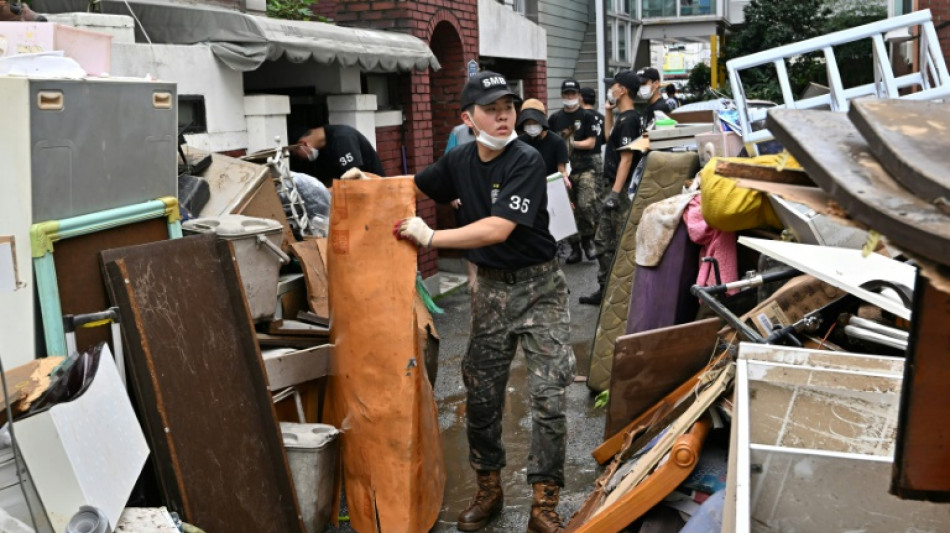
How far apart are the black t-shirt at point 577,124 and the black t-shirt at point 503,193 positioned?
21.2ft

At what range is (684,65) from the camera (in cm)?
5528

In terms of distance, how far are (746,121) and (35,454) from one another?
14.4 feet

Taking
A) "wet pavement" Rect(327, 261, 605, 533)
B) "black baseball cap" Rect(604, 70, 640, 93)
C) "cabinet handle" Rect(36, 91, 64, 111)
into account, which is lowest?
"wet pavement" Rect(327, 261, 605, 533)

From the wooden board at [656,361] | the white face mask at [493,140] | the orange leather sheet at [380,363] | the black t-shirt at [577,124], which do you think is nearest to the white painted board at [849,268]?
the wooden board at [656,361]

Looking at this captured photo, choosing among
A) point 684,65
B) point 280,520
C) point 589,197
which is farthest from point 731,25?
point 280,520

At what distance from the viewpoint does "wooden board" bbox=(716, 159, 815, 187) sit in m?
1.84

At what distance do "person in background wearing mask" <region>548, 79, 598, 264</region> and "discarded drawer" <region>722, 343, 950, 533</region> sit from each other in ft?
24.9

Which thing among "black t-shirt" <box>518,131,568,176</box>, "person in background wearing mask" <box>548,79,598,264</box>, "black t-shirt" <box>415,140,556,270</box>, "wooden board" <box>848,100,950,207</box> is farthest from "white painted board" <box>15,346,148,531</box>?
"person in background wearing mask" <box>548,79,598,264</box>

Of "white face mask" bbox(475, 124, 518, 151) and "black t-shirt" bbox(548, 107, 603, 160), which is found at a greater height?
"black t-shirt" bbox(548, 107, 603, 160)

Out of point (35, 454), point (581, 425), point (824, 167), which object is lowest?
point (581, 425)

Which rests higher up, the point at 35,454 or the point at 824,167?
the point at 824,167

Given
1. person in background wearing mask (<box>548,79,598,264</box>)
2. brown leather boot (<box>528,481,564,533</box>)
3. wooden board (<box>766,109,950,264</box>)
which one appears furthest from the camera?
person in background wearing mask (<box>548,79,598,264</box>)

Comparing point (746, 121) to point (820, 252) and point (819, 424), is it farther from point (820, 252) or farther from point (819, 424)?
point (819, 424)

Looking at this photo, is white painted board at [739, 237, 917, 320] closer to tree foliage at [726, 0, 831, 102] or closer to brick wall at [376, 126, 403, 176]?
brick wall at [376, 126, 403, 176]
